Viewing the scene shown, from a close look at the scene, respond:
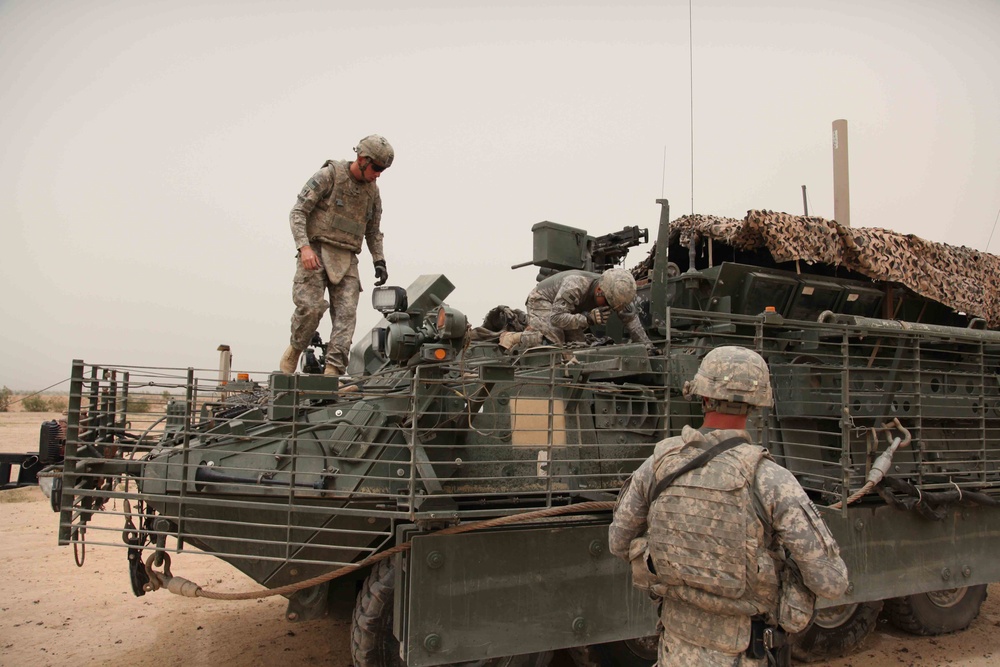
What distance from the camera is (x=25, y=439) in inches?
689

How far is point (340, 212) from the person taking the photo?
5719 mm

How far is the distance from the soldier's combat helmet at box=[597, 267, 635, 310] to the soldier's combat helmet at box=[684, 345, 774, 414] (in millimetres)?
3007

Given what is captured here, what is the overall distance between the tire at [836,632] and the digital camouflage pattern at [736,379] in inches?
133

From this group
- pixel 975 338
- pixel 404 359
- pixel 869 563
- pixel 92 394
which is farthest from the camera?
pixel 975 338

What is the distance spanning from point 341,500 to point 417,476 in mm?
425

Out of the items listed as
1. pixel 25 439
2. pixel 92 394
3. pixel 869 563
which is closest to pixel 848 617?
pixel 869 563

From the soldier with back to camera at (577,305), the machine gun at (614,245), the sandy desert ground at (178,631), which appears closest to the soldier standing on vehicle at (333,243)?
the soldier with back to camera at (577,305)

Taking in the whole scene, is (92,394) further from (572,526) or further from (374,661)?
(572,526)

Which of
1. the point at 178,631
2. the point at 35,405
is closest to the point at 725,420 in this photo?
the point at 178,631

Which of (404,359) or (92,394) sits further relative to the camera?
(404,359)

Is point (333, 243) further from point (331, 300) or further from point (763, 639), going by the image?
point (763, 639)

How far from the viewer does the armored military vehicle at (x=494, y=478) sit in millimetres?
3990

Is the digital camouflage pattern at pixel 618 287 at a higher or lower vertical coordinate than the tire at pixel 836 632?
higher

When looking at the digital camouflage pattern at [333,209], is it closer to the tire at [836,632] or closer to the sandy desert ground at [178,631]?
the sandy desert ground at [178,631]
